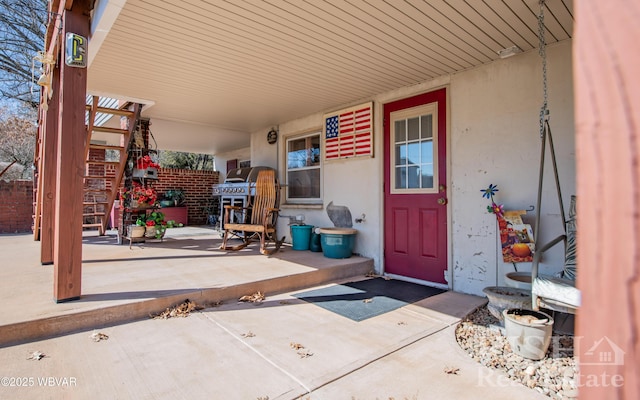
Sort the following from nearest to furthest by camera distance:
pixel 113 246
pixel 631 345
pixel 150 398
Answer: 1. pixel 631 345
2. pixel 150 398
3. pixel 113 246

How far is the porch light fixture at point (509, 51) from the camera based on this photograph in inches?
130

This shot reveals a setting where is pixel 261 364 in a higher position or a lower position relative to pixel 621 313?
lower

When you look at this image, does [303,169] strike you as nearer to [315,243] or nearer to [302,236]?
[302,236]

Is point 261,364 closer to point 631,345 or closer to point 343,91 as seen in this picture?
point 631,345

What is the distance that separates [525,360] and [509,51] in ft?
9.20

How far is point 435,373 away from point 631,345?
1.94m

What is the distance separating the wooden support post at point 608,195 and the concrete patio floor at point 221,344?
5.42 feet

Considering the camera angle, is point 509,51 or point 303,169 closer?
point 509,51

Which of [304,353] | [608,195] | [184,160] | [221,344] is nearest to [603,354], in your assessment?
[608,195]

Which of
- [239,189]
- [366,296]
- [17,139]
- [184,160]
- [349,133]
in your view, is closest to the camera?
[366,296]

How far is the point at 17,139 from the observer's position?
448 inches

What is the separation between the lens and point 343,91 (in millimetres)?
4648

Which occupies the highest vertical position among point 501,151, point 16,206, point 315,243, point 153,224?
point 501,151

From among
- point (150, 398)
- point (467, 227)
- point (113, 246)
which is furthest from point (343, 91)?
point (113, 246)
